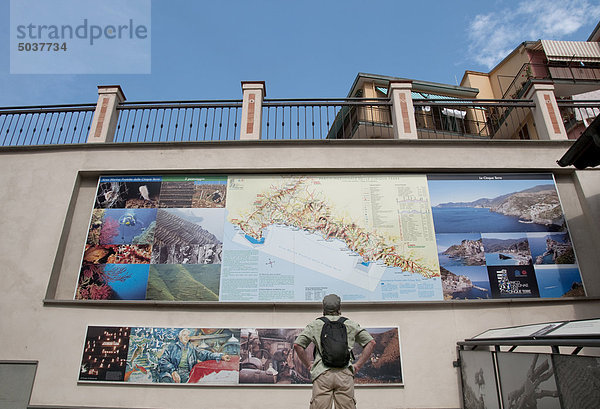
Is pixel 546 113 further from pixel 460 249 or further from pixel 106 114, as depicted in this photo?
pixel 106 114

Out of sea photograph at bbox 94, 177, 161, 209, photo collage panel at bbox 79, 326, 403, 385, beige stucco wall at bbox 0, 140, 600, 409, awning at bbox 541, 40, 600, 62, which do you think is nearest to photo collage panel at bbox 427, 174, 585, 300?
beige stucco wall at bbox 0, 140, 600, 409

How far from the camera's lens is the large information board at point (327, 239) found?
750 centimetres

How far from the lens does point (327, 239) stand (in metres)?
7.88

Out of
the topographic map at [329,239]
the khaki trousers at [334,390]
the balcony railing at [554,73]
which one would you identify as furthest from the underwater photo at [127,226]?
the balcony railing at [554,73]

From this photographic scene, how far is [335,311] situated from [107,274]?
5.73 meters

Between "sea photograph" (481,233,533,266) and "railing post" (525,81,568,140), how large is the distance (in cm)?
292

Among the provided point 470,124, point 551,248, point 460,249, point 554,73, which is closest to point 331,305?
point 460,249

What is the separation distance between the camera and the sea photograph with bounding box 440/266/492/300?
7.45 m

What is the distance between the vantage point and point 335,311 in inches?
161

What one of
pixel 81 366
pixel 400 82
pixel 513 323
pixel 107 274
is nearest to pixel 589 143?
pixel 513 323

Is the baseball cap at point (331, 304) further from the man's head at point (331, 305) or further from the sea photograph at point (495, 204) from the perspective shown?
the sea photograph at point (495, 204)

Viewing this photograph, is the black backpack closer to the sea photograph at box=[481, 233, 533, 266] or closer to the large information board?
the large information board

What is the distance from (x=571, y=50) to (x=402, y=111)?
13242 millimetres

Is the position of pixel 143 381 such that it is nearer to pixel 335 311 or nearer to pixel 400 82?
pixel 335 311
